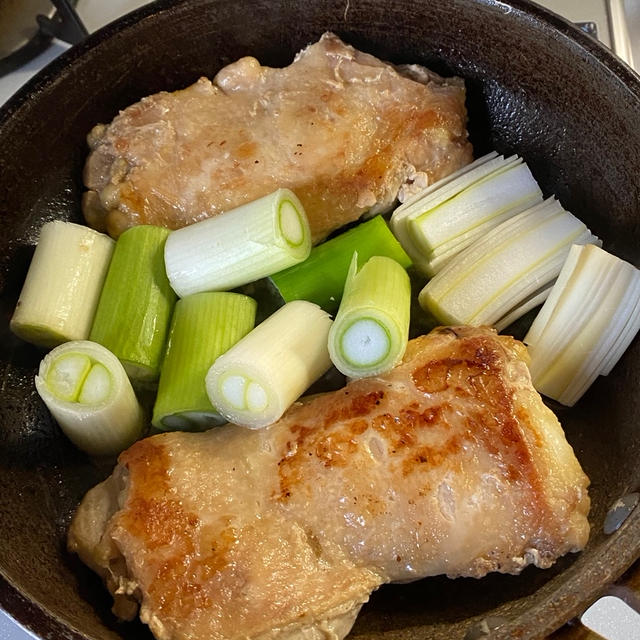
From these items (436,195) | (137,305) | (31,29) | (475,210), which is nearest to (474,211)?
(475,210)

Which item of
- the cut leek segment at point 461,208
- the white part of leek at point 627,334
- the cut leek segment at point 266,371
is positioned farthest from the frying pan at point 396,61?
the cut leek segment at point 266,371

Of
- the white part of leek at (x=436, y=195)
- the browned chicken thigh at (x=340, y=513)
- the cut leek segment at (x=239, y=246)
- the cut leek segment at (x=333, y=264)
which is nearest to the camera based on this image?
the browned chicken thigh at (x=340, y=513)

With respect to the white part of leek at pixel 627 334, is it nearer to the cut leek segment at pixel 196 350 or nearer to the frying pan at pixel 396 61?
the frying pan at pixel 396 61

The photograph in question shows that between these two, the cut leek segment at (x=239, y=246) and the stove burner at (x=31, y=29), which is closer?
the cut leek segment at (x=239, y=246)

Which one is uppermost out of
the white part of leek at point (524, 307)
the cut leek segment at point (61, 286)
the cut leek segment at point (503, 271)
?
the cut leek segment at point (61, 286)

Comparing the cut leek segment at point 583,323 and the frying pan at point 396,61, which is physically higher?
Result: the frying pan at point 396,61

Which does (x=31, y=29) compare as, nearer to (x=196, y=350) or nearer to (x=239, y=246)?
(x=239, y=246)

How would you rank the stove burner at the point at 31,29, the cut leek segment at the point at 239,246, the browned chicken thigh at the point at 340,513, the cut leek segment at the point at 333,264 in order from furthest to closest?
1. the stove burner at the point at 31,29
2. the cut leek segment at the point at 333,264
3. the cut leek segment at the point at 239,246
4. the browned chicken thigh at the point at 340,513

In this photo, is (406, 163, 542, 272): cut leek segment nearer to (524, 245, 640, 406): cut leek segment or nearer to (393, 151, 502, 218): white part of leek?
(393, 151, 502, 218): white part of leek
